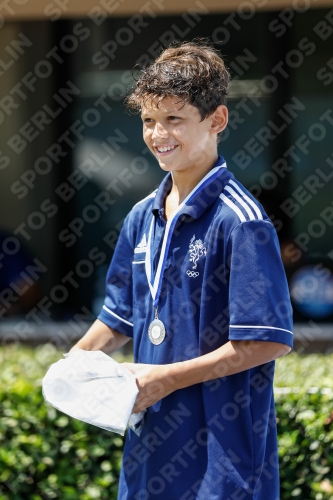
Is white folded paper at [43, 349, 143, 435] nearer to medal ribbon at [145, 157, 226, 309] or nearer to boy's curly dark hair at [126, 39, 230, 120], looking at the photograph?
medal ribbon at [145, 157, 226, 309]

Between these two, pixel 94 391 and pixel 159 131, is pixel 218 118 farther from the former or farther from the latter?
pixel 94 391

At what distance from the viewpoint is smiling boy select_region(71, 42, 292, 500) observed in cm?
188

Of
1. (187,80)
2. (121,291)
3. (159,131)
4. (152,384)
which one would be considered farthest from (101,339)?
(187,80)

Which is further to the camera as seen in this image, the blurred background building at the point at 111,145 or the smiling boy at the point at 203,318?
the blurred background building at the point at 111,145

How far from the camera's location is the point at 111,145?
23.4 feet

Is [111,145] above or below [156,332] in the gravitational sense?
above

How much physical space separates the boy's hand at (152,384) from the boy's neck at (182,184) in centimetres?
47

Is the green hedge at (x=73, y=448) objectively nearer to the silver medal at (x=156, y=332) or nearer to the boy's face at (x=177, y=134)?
the silver medal at (x=156, y=332)

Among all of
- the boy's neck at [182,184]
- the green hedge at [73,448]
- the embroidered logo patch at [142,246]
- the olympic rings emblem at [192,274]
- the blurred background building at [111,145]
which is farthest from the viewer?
the blurred background building at [111,145]

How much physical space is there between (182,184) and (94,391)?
0.63 metres

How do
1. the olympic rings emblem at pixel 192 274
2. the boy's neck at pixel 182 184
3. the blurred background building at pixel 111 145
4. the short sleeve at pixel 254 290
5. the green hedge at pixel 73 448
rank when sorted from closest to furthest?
1. the short sleeve at pixel 254 290
2. the olympic rings emblem at pixel 192 274
3. the boy's neck at pixel 182 184
4. the green hedge at pixel 73 448
5. the blurred background building at pixel 111 145

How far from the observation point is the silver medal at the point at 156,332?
79.0 inches

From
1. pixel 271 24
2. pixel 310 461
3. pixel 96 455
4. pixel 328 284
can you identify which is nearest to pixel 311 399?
pixel 310 461

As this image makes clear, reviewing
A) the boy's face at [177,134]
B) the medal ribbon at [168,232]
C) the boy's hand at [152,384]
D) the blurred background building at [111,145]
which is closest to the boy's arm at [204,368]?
the boy's hand at [152,384]
